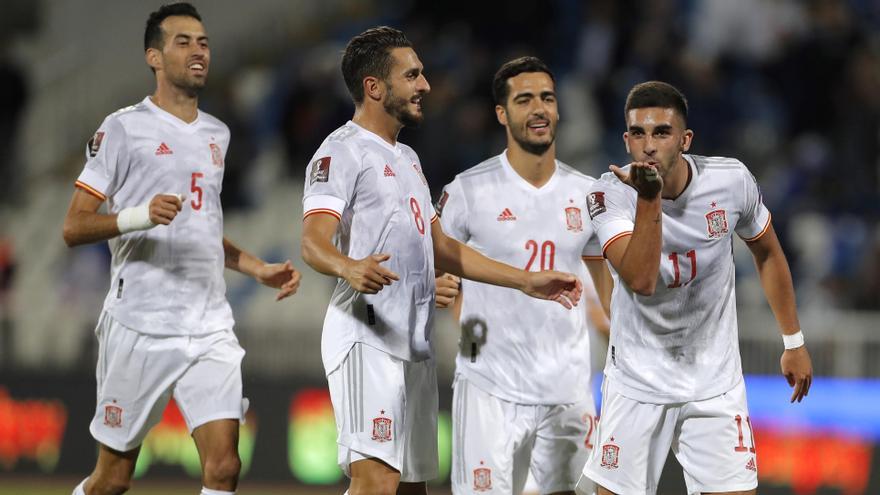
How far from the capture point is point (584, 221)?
7.10 m

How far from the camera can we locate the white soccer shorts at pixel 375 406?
6059mm

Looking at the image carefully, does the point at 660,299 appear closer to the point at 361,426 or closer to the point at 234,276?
the point at 361,426

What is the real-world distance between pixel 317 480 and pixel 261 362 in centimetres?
125

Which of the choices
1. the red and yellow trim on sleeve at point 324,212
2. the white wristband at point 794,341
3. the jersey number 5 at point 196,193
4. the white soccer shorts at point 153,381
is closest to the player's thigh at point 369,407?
the red and yellow trim on sleeve at point 324,212

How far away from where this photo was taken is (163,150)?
687 centimetres

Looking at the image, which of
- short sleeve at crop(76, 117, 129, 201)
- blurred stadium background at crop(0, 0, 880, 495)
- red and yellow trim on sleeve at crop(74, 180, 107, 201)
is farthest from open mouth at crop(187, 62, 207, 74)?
blurred stadium background at crop(0, 0, 880, 495)

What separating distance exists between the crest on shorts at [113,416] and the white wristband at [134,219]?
0.97m

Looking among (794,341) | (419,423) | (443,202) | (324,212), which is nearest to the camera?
(324,212)

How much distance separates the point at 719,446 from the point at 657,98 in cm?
161

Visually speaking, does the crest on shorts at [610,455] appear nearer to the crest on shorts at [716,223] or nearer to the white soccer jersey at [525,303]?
the white soccer jersey at [525,303]

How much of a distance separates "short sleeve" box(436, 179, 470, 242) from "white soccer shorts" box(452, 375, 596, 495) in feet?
2.52

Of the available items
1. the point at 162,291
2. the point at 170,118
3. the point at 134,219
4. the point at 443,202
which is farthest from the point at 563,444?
the point at 170,118

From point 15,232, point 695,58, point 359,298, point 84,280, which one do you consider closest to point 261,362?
point 84,280

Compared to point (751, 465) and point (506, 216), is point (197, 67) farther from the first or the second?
point (751, 465)
